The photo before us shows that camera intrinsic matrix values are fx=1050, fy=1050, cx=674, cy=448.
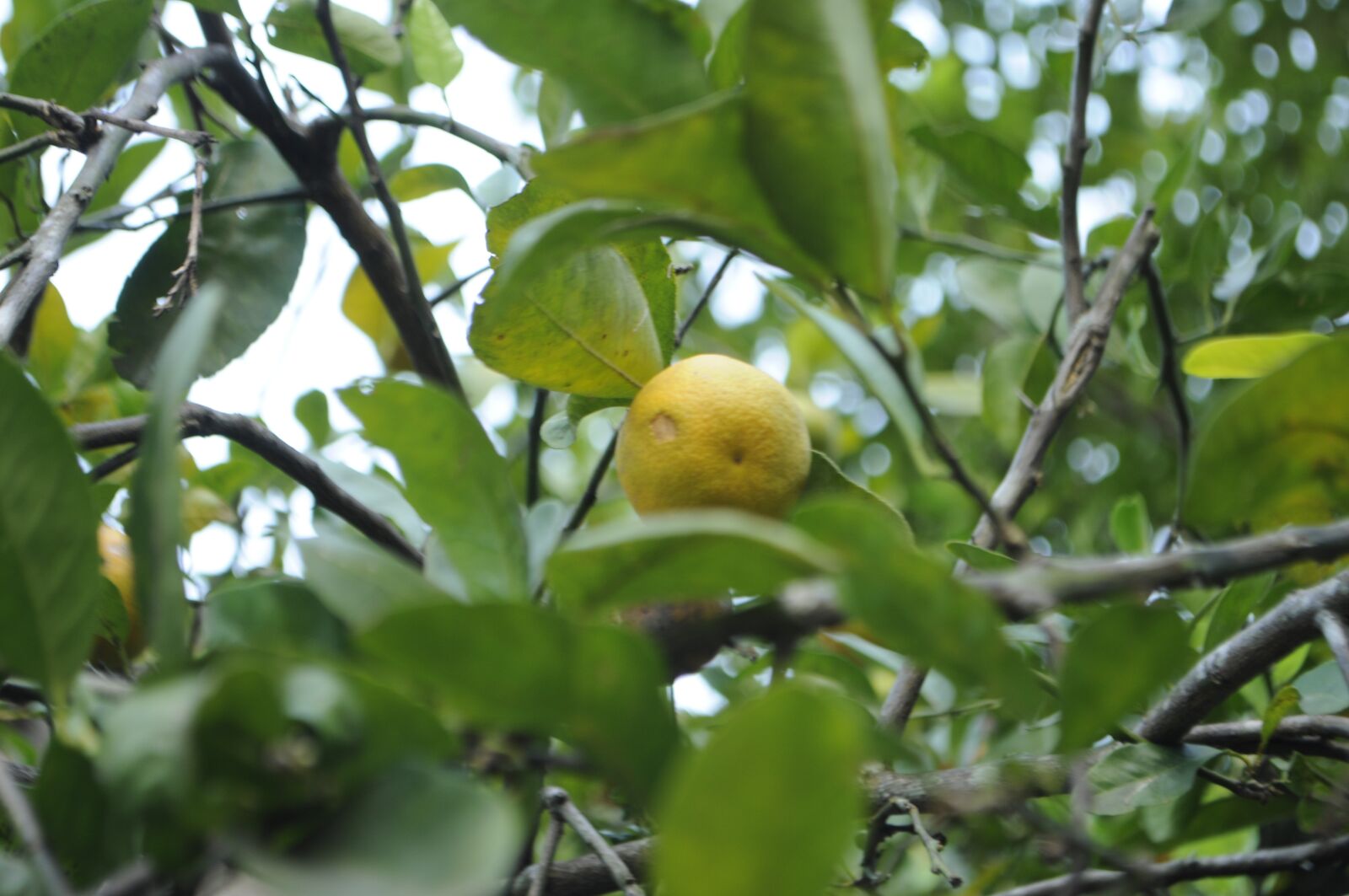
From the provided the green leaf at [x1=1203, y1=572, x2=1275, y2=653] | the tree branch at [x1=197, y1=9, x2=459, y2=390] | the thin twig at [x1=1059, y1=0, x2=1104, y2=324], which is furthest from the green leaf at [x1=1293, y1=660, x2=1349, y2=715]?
the tree branch at [x1=197, y1=9, x2=459, y2=390]

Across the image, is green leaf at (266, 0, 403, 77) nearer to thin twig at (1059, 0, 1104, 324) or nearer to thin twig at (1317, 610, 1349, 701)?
thin twig at (1059, 0, 1104, 324)

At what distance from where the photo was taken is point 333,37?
68 centimetres

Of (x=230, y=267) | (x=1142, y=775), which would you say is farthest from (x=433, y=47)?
(x=1142, y=775)

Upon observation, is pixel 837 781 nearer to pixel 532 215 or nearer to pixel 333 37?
pixel 532 215

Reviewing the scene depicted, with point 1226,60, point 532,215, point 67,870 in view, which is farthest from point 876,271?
point 1226,60

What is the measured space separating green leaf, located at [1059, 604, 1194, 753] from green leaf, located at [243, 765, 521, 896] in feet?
0.62

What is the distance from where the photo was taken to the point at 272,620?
373 millimetres

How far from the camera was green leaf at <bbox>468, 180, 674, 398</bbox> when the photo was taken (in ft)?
1.72

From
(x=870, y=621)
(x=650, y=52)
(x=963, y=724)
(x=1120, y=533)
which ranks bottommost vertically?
(x=963, y=724)

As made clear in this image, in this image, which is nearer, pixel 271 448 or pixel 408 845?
pixel 408 845

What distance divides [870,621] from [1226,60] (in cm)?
256

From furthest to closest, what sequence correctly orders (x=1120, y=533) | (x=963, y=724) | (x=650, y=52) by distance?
1. (x=963, y=724)
2. (x=1120, y=533)
3. (x=650, y=52)

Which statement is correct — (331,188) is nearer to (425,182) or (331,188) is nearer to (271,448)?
(425,182)

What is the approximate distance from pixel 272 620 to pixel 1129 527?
74 cm
